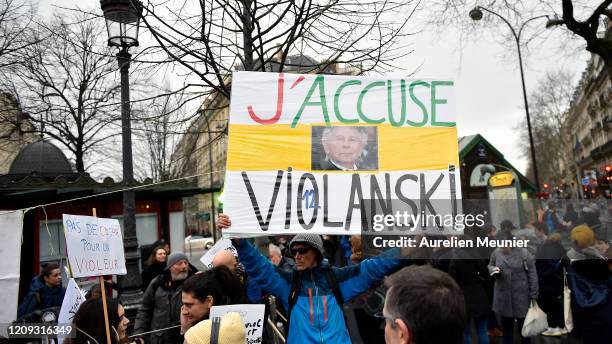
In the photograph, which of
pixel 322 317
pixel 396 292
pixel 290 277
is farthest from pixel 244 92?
pixel 396 292

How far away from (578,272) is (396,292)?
179 inches

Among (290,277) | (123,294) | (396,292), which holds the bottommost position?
(123,294)

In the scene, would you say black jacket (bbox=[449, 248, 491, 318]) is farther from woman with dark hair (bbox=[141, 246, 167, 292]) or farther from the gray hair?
woman with dark hair (bbox=[141, 246, 167, 292])

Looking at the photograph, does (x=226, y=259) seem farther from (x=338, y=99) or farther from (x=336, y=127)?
(x=338, y=99)

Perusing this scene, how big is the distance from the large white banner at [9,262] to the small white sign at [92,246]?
126 centimetres

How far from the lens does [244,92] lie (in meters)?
3.94

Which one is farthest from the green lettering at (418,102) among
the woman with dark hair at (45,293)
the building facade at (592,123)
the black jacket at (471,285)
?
the building facade at (592,123)

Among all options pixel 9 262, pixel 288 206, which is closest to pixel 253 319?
pixel 288 206

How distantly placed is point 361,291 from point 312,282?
16.3 inches

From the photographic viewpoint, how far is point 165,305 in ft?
15.3

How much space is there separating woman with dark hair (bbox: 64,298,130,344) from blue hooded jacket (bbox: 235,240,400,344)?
1.00m

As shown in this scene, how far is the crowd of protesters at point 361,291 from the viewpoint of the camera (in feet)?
5.84

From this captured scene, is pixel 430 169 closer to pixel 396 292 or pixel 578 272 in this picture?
pixel 396 292

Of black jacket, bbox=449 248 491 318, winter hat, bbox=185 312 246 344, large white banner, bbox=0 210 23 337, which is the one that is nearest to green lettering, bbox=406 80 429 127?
winter hat, bbox=185 312 246 344
